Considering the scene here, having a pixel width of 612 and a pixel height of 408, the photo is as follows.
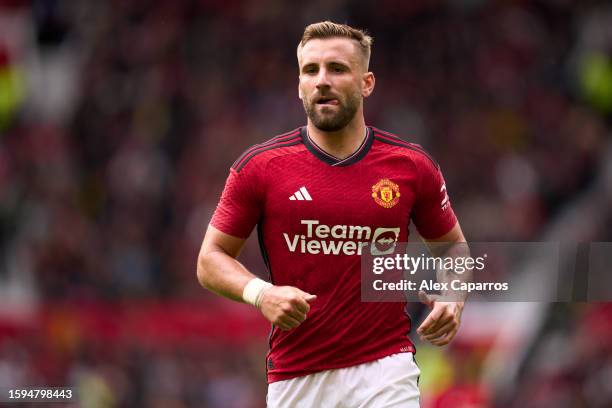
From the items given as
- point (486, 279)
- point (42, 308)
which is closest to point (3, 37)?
point (42, 308)

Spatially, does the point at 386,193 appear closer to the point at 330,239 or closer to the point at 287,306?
the point at 330,239

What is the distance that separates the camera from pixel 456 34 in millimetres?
16953

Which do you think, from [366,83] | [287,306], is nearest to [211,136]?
[366,83]

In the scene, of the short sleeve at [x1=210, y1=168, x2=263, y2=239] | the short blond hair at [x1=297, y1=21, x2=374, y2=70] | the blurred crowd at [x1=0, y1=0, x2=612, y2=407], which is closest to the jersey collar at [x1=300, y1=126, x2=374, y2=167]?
the short sleeve at [x1=210, y1=168, x2=263, y2=239]

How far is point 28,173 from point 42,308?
111 inches

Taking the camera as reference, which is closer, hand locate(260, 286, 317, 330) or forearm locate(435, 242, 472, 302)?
hand locate(260, 286, 317, 330)

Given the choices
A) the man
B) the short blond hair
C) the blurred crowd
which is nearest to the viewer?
the man

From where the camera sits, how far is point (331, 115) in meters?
5.92

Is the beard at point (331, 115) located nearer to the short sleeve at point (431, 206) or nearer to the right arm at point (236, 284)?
the short sleeve at point (431, 206)

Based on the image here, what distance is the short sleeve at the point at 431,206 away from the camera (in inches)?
238

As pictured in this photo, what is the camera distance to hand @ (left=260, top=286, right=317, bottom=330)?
525cm

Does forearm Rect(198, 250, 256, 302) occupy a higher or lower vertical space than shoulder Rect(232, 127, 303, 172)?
lower

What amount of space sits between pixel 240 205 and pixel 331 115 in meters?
0.61

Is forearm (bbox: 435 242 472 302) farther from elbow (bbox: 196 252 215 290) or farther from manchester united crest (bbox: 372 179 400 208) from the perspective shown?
elbow (bbox: 196 252 215 290)
